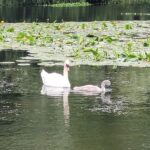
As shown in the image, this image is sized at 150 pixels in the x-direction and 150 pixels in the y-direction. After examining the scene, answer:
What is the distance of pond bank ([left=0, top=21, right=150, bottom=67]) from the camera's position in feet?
63.3

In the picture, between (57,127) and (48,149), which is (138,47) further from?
(48,149)

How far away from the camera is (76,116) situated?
11.3m

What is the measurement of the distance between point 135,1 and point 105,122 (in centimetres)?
6430

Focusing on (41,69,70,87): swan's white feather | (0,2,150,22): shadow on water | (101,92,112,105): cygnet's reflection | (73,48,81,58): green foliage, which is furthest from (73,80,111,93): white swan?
(0,2,150,22): shadow on water

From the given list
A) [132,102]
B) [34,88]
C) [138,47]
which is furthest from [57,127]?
[138,47]

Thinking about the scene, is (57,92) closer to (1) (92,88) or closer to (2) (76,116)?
(1) (92,88)

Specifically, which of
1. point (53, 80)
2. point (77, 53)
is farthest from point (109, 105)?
point (77, 53)

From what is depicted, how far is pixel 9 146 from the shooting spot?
9.14m

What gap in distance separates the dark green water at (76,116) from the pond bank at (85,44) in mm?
2945

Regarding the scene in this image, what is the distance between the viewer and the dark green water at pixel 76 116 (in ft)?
30.9

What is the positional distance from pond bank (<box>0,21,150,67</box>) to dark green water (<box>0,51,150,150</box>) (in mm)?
2945

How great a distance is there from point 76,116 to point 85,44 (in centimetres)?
1183

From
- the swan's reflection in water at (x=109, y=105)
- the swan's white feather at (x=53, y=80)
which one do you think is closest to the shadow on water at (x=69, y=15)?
the swan's white feather at (x=53, y=80)

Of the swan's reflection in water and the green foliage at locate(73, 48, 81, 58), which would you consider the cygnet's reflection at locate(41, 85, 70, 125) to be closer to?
the swan's reflection in water
